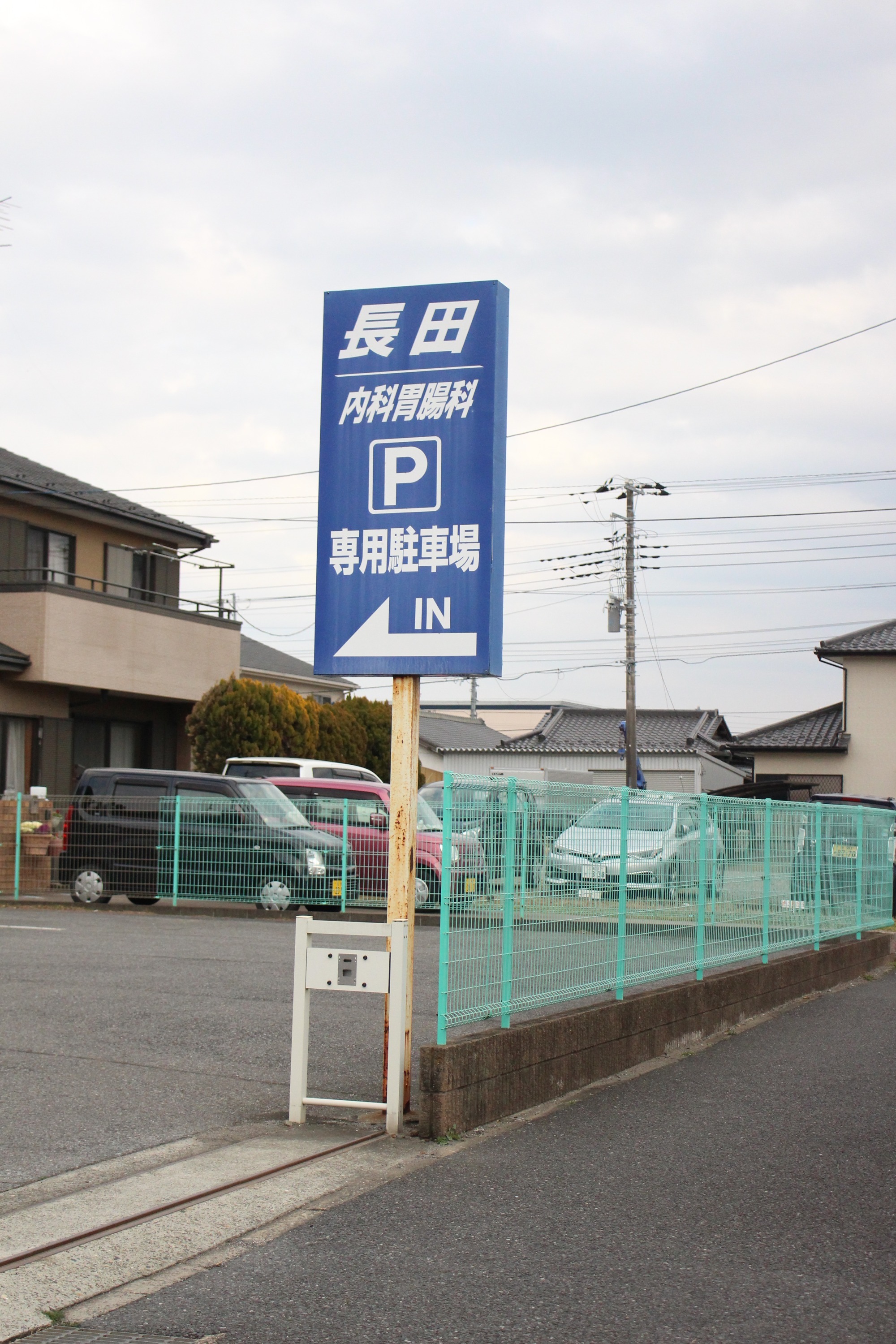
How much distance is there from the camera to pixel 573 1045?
7000mm

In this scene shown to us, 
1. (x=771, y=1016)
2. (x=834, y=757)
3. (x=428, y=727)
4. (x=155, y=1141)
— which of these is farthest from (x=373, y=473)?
(x=428, y=727)

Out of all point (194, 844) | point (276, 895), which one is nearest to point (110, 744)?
point (194, 844)

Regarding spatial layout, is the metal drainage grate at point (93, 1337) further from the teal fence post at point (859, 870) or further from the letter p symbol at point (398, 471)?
the teal fence post at point (859, 870)

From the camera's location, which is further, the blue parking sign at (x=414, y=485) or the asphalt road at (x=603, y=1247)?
the blue parking sign at (x=414, y=485)

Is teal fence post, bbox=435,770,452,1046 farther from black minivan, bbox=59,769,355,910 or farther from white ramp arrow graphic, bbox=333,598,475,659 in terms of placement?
black minivan, bbox=59,769,355,910

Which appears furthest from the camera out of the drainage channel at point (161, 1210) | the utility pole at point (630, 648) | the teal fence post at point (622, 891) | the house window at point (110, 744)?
the utility pole at point (630, 648)

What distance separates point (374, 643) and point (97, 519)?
20.5m

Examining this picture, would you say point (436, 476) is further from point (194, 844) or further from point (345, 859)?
point (194, 844)

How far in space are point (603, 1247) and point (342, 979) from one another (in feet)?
6.51

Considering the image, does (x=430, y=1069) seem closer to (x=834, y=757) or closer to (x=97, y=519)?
(x=97, y=519)

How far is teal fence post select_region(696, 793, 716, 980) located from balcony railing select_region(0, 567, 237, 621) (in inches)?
622

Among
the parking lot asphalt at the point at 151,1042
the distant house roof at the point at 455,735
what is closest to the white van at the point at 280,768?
the parking lot asphalt at the point at 151,1042

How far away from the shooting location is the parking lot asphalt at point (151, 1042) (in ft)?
19.9

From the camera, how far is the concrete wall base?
579 centimetres
